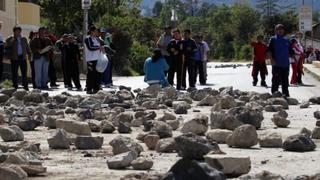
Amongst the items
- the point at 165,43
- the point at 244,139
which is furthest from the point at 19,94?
the point at 244,139

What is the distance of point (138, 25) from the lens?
168ft

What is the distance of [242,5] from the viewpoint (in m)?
113

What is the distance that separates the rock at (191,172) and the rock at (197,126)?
4.10 metres

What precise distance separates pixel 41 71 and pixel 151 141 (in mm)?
14567

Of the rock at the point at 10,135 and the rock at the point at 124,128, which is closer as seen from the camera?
the rock at the point at 10,135

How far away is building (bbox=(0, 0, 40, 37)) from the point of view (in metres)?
33.5

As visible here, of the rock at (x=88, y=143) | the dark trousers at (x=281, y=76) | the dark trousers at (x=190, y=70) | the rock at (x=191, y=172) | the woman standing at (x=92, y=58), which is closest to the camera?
the rock at (x=191, y=172)

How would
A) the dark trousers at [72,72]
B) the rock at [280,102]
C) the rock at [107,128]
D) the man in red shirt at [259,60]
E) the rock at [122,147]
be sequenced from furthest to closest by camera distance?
1. the man in red shirt at [259,60]
2. the dark trousers at [72,72]
3. the rock at [280,102]
4. the rock at [107,128]
5. the rock at [122,147]

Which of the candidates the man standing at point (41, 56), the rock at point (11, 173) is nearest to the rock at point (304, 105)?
the rock at point (11, 173)

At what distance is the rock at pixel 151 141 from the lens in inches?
326

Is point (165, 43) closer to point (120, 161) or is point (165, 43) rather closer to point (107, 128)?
point (107, 128)

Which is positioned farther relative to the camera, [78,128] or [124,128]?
[124,128]

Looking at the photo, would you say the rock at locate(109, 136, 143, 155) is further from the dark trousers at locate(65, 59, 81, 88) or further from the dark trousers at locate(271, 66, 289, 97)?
the dark trousers at locate(65, 59, 81, 88)

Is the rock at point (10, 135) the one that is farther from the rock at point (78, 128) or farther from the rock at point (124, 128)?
the rock at point (124, 128)
